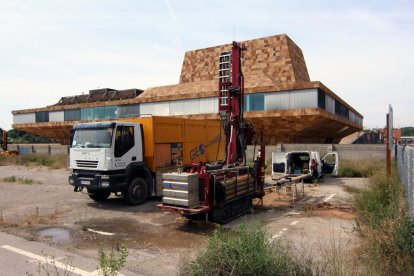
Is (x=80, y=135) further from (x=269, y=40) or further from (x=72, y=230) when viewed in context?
(x=269, y=40)

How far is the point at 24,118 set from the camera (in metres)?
48.2

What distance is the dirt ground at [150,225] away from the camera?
6809 mm

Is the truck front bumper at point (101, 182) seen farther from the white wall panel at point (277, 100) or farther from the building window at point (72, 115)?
the building window at point (72, 115)

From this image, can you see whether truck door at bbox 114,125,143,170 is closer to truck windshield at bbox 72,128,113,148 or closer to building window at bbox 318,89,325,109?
truck windshield at bbox 72,128,113,148

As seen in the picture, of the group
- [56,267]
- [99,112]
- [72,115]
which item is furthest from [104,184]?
[72,115]

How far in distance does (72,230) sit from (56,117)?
3926cm

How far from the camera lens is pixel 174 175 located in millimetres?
8398

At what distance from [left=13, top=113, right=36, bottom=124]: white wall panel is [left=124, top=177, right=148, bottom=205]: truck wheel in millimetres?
41059

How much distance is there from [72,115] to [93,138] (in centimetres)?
3365

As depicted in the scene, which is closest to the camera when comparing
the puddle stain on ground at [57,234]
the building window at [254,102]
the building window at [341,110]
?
the puddle stain on ground at [57,234]

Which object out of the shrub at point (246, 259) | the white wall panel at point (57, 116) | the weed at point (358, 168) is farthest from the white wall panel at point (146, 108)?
the shrub at point (246, 259)

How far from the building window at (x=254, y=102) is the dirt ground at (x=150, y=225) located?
51.1 feet

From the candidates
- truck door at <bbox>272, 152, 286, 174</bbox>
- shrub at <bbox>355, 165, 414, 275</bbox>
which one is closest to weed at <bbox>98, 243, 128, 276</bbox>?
shrub at <bbox>355, 165, 414, 275</bbox>

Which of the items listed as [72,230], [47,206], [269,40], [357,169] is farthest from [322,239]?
[269,40]
